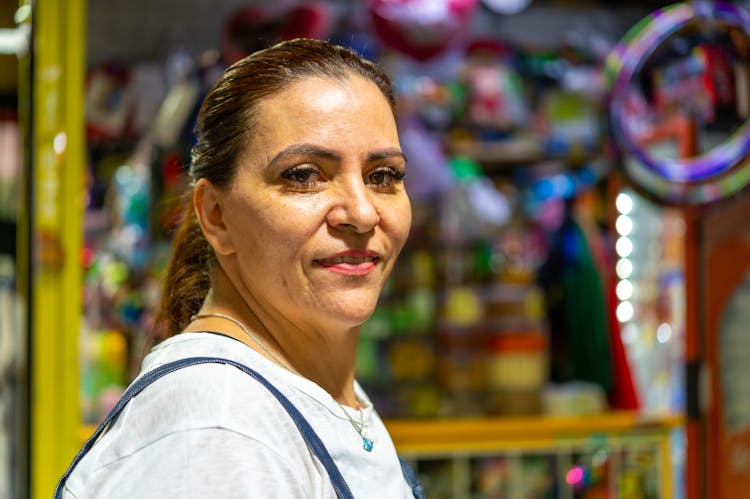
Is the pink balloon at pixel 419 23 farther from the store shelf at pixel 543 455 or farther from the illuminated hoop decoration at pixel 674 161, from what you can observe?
the store shelf at pixel 543 455

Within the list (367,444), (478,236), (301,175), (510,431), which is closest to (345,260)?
(301,175)

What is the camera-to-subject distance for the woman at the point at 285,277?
107 centimetres

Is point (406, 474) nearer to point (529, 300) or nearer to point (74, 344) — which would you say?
point (74, 344)

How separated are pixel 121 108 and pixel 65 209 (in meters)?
0.69

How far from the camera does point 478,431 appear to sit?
12.5 ft

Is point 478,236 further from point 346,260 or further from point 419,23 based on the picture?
point 346,260

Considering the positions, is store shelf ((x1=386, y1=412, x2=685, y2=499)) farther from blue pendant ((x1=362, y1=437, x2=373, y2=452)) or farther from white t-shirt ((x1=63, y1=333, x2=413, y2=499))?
white t-shirt ((x1=63, y1=333, x2=413, y2=499))

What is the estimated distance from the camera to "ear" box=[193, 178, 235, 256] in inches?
52.1

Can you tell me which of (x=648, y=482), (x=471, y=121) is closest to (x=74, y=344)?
(x=471, y=121)

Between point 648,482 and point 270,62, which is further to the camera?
point 648,482

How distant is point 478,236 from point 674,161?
837 mm

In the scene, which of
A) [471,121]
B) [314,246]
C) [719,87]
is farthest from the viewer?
[471,121]

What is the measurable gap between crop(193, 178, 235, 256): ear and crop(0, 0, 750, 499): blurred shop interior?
211cm

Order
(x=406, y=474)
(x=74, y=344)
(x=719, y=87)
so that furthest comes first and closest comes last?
(x=719, y=87) → (x=74, y=344) → (x=406, y=474)
